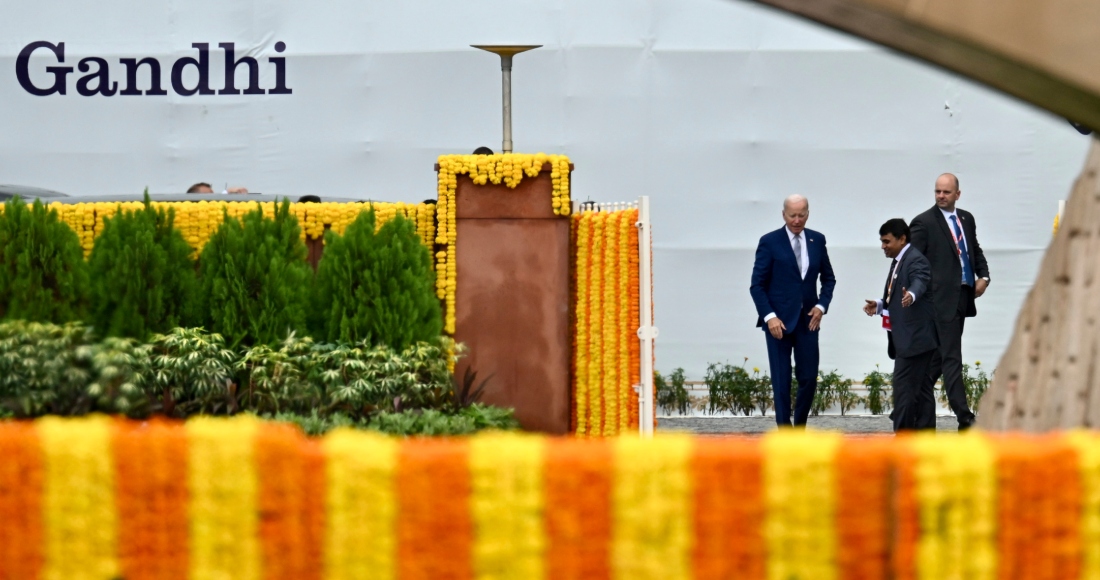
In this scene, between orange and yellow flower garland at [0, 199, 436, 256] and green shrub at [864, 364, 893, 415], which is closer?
orange and yellow flower garland at [0, 199, 436, 256]

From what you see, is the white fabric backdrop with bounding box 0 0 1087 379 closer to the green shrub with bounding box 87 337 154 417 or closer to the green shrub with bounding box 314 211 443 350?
the green shrub with bounding box 314 211 443 350

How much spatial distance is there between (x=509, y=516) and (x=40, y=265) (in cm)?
586

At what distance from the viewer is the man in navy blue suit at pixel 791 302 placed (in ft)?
35.7

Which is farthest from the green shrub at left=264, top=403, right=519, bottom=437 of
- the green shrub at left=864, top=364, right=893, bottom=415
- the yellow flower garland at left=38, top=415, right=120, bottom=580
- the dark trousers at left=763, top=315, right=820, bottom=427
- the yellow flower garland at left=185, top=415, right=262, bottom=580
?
the green shrub at left=864, top=364, right=893, bottom=415

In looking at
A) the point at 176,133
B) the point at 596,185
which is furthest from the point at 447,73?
the point at 176,133

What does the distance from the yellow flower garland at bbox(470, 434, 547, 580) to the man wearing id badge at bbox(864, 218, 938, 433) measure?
7.02m

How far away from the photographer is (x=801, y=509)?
372cm

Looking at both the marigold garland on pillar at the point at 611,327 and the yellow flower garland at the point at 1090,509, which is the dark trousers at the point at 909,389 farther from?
the yellow flower garland at the point at 1090,509

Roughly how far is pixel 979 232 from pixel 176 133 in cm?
830

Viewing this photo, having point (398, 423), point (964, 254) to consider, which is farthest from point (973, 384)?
point (398, 423)

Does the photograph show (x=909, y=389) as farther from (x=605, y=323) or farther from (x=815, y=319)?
(x=605, y=323)

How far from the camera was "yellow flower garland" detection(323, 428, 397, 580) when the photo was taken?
3.81m

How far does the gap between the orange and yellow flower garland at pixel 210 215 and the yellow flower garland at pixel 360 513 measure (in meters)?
6.06

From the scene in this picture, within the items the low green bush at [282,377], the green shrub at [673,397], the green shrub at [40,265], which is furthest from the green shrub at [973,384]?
the green shrub at [40,265]
